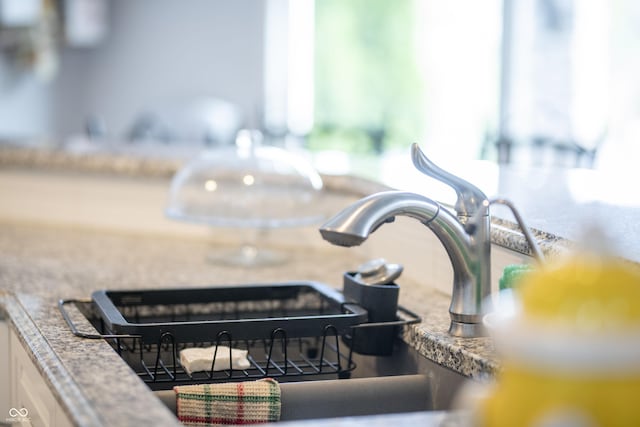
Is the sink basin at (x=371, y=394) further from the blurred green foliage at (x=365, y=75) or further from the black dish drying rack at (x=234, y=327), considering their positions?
the blurred green foliage at (x=365, y=75)

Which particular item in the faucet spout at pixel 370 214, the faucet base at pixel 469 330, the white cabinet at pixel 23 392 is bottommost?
the white cabinet at pixel 23 392

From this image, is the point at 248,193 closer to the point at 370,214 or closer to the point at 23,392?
the point at 23,392

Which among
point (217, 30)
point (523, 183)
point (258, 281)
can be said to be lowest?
point (258, 281)

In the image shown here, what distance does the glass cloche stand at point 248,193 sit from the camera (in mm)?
1893

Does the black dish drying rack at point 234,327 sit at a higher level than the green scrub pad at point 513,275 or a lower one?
lower

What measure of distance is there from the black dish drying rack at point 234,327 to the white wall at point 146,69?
4.99 meters

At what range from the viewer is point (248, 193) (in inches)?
75.1

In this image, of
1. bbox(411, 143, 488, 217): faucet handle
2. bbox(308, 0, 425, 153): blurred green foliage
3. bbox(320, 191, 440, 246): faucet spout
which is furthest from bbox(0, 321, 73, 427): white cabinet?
bbox(308, 0, 425, 153): blurred green foliage

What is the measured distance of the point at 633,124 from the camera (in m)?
4.90

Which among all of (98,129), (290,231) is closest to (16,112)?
(98,129)

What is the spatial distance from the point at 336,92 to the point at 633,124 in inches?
87.9

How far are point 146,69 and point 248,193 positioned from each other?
5.24 metres

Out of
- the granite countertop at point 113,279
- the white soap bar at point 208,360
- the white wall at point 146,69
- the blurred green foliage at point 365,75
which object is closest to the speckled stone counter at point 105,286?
the granite countertop at point 113,279

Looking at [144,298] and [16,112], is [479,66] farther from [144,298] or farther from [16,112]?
[144,298]
